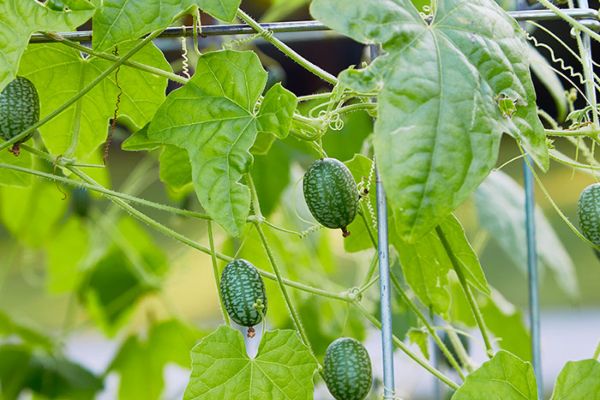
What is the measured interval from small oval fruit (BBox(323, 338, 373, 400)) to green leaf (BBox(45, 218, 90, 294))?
116 cm

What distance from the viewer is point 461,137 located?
0.67 m

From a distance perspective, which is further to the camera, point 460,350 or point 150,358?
point 150,358

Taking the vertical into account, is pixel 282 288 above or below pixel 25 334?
above

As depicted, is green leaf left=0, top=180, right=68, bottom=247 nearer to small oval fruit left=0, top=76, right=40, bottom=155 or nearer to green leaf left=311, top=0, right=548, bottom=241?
small oval fruit left=0, top=76, right=40, bottom=155

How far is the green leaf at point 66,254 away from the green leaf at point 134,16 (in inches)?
47.2

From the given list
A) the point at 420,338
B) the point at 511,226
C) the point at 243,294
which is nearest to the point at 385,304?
the point at 243,294

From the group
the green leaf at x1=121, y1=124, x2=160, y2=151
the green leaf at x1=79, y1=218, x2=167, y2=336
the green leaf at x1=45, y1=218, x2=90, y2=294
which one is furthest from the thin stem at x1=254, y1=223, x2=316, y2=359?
the green leaf at x1=45, y1=218, x2=90, y2=294

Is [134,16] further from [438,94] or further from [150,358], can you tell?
[150,358]

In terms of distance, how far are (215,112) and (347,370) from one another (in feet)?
0.78

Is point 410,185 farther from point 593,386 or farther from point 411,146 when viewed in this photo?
point 593,386

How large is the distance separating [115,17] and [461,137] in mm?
273

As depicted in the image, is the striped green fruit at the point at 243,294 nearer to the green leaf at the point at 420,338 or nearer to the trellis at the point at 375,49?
the trellis at the point at 375,49

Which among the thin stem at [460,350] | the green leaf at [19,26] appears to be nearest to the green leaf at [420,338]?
the thin stem at [460,350]

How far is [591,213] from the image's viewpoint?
0.80 metres
